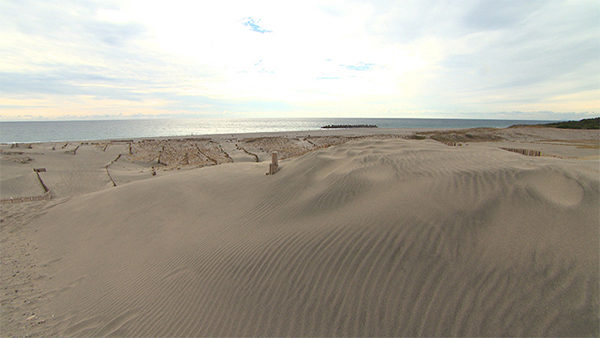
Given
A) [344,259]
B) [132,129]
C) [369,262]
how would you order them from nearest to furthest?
[369,262]
[344,259]
[132,129]

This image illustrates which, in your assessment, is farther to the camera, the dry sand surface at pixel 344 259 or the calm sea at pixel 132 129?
the calm sea at pixel 132 129

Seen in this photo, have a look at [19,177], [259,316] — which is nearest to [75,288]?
[259,316]

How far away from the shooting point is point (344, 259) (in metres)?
3.26

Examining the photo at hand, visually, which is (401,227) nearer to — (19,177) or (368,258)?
(368,258)

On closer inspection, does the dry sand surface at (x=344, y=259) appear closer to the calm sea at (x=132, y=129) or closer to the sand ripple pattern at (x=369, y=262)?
the sand ripple pattern at (x=369, y=262)

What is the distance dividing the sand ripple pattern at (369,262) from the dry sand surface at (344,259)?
17 millimetres

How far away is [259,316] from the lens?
115 inches

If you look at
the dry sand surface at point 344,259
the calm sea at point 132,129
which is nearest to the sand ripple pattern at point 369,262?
the dry sand surface at point 344,259

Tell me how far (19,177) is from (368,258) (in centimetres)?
1555

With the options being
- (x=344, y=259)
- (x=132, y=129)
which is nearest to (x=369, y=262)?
(x=344, y=259)

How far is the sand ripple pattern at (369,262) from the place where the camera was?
246cm

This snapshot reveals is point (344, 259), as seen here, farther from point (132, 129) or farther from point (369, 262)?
point (132, 129)

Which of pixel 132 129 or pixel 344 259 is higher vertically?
pixel 132 129

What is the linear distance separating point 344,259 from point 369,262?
30 centimetres
